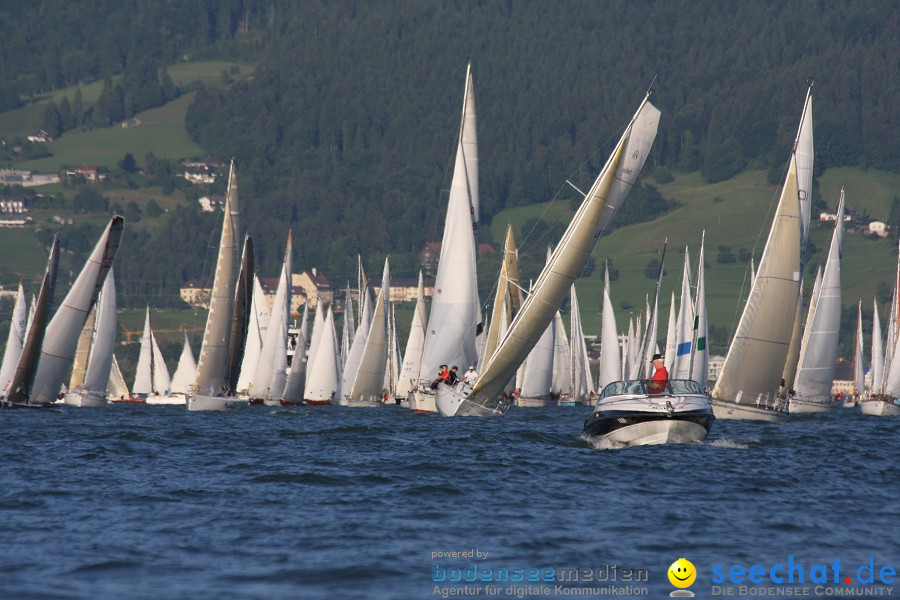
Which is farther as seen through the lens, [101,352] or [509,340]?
[101,352]

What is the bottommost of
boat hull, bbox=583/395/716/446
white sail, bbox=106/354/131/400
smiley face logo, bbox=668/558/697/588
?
smiley face logo, bbox=668/558/697/588

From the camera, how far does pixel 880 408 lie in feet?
240

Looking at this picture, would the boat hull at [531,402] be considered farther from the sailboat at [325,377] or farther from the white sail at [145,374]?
the white sail at [145,374]

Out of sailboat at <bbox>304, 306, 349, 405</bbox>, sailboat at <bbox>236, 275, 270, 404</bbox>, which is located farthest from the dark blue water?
sailboat at <bbox>236, 275, 270, 404</bbox>

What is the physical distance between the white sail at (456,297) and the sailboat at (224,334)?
1053cm

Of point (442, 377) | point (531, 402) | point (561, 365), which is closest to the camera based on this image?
point (442, 377)

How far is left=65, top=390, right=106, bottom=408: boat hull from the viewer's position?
234 ft

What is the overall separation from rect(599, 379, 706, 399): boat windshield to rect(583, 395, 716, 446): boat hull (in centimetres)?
18

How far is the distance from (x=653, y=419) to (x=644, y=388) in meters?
0.73

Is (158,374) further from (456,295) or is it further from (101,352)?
(456,295)

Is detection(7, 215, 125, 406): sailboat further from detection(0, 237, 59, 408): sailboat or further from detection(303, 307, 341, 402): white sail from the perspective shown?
detection(303, 307, 341, 402): white sail

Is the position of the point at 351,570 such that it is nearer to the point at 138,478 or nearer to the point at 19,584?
the point at 19,584

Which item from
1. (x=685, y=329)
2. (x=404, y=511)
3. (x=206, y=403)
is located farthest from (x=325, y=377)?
(x=404, y=511)

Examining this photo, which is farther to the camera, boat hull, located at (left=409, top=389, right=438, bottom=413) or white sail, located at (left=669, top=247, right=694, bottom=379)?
white sail, located at (left=669, top=247, right=694, bottom=379)
